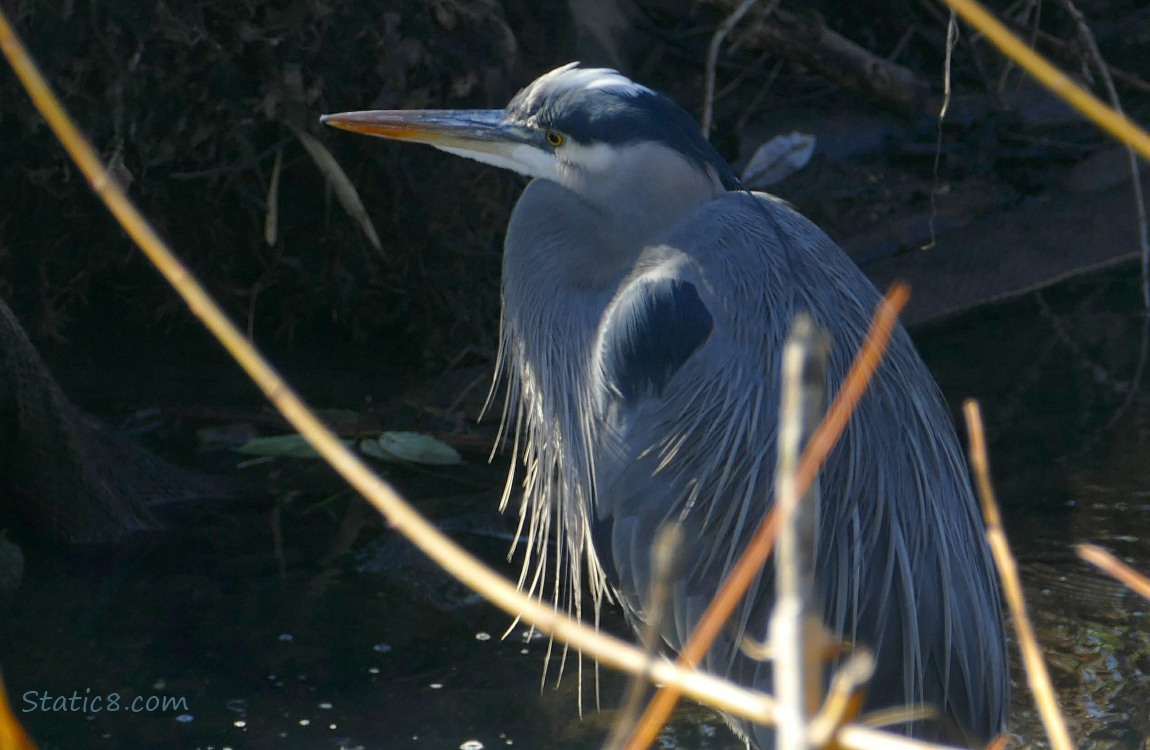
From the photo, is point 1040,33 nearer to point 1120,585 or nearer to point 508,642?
point 1120,585

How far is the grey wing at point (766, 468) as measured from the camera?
2.28m

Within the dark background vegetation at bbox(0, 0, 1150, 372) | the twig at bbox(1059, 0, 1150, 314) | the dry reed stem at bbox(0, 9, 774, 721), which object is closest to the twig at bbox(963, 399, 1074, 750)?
the dry reed stem at bbox(0, 9, 774, 721)

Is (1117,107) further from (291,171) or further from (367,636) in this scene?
(367,636)

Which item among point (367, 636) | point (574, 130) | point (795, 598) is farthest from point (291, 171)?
point (795, 598)

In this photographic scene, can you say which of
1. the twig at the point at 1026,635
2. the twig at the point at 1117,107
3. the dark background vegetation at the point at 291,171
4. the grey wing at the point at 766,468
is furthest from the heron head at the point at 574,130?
the twig at the point at 1117,107

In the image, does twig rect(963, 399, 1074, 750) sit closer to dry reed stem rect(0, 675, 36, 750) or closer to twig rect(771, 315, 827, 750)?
twig rect(771, 315, 827, 750)

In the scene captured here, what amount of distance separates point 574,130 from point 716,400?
1.81 feet

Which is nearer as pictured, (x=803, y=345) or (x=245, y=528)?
(x=803, y=345)

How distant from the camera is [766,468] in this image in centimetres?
233

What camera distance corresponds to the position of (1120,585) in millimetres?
3236

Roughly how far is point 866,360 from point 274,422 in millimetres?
3403

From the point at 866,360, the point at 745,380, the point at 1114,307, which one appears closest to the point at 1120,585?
A: the point at 745,380

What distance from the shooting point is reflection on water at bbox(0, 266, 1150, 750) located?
271 cm

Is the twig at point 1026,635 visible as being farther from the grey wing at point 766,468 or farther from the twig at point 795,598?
the grey wing at point 766,468
